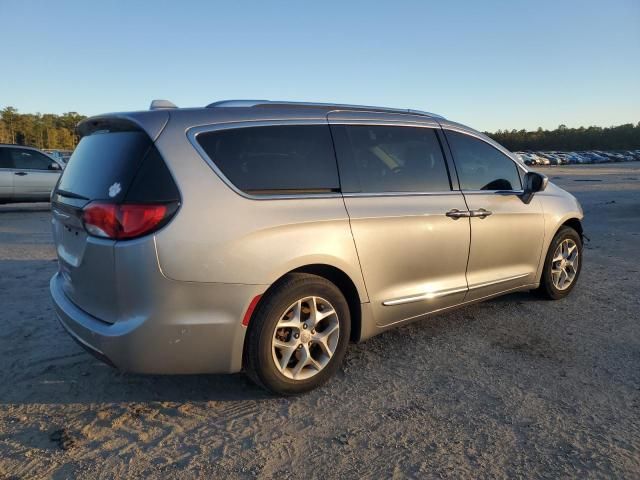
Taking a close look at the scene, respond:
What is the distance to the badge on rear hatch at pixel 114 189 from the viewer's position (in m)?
2.64

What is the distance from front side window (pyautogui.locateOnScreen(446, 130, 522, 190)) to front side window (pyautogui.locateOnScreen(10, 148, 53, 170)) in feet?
40.3

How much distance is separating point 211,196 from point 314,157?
0.83m

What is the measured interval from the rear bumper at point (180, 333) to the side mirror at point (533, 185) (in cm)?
287

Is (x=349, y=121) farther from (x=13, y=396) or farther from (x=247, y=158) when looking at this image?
(x=13, y=396)

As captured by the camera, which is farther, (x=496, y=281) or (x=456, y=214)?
(x=496, y=281)

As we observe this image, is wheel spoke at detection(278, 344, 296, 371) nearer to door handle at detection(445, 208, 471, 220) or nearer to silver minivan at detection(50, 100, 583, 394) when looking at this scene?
silver minivan at detection(50, 100, 583, 394)

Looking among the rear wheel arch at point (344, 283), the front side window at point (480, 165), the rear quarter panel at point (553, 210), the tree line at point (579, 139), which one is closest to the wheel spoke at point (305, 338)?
the rear wheel arch at point (344, 283)

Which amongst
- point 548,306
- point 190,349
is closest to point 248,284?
point 190,349

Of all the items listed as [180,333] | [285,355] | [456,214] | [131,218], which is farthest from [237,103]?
[456,214]

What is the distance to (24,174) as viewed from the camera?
12680mm

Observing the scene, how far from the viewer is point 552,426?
108 inches

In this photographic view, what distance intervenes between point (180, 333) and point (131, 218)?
26.1 inches

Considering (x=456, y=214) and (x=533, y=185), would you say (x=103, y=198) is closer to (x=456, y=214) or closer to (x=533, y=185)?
(x=456, y=214)

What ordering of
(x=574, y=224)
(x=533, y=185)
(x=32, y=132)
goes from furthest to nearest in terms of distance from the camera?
(x=32, y=132) < (x=574, y=224) < (x=533, y=185)
